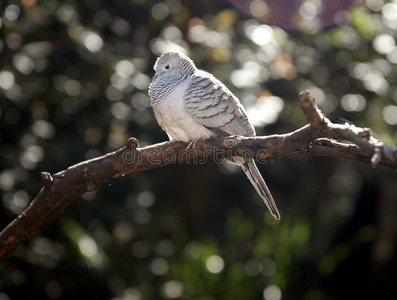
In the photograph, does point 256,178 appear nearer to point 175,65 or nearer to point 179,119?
point 179,119

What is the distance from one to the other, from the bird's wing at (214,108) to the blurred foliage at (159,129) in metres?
0.41

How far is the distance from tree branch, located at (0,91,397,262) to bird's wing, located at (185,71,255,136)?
0.24 meters

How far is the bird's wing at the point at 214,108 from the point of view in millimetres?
2838

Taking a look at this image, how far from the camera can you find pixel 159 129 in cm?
359

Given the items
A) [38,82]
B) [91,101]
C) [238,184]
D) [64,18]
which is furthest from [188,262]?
[64,18]

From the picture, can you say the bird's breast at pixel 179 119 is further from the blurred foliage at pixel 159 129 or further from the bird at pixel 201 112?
the blurred foliage at pixel 159 129

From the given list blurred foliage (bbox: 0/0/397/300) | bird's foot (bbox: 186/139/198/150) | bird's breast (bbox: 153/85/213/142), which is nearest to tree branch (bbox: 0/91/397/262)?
bird's foot (bbox: 186/139/198/150)

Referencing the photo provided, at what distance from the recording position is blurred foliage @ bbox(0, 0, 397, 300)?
3.64 m

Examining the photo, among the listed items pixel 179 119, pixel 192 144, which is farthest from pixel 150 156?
pixel 179 119

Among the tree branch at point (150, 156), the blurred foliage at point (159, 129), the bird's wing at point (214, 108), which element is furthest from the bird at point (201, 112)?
the blurred foliage at point (159, 129)

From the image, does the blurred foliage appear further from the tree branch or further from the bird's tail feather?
the tree branch

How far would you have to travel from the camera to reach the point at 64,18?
12.0 ft

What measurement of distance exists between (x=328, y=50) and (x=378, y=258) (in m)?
2.50

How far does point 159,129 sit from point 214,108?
0.82 meters
